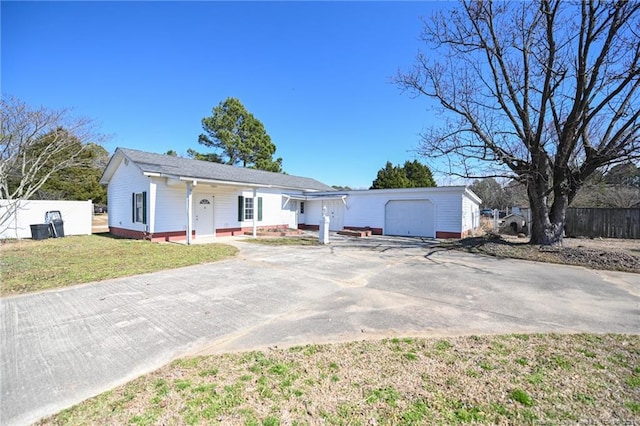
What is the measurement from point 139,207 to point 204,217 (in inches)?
118

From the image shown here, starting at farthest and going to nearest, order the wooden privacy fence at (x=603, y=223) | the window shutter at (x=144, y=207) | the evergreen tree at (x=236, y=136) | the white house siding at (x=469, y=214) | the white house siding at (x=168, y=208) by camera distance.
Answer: the evergreen tree at (x=236, y=136)
the white house siding at (x=469, y=214)
the wooden privacy fence at (x=603, y=223)
the window shutter at (x=144, y=207)
the white house siding at (x=168, y=208)

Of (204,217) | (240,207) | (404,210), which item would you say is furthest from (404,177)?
(204,217)

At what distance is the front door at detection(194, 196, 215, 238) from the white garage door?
10354 millimetres

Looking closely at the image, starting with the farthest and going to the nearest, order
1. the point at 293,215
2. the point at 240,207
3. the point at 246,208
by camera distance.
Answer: the point at 293,215 → the point at 246,208 → the point at 240,207

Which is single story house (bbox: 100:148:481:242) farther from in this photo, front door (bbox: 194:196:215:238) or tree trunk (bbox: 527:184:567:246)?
tree trunk (bbox: 527:184:567:246)

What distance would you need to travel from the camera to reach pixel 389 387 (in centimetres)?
Answer: 257

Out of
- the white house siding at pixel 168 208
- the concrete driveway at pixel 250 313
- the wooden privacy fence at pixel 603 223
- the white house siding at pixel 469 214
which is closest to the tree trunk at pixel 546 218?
the concrete driveway at pixel 250 313

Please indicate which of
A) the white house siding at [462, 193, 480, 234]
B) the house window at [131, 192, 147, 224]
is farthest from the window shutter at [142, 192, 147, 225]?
the white house siding at [462, 193, 480, 234]

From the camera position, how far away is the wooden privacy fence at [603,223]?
15141mm

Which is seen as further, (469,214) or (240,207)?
(469,214)

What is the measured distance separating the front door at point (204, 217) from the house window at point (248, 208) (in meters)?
2.09

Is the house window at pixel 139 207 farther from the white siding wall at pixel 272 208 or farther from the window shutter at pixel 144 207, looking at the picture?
the white siding wall at pixel 272 208

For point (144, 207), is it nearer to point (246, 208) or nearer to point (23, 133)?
point (246, 208)

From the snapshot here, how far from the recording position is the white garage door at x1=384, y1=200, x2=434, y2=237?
53.4ft
